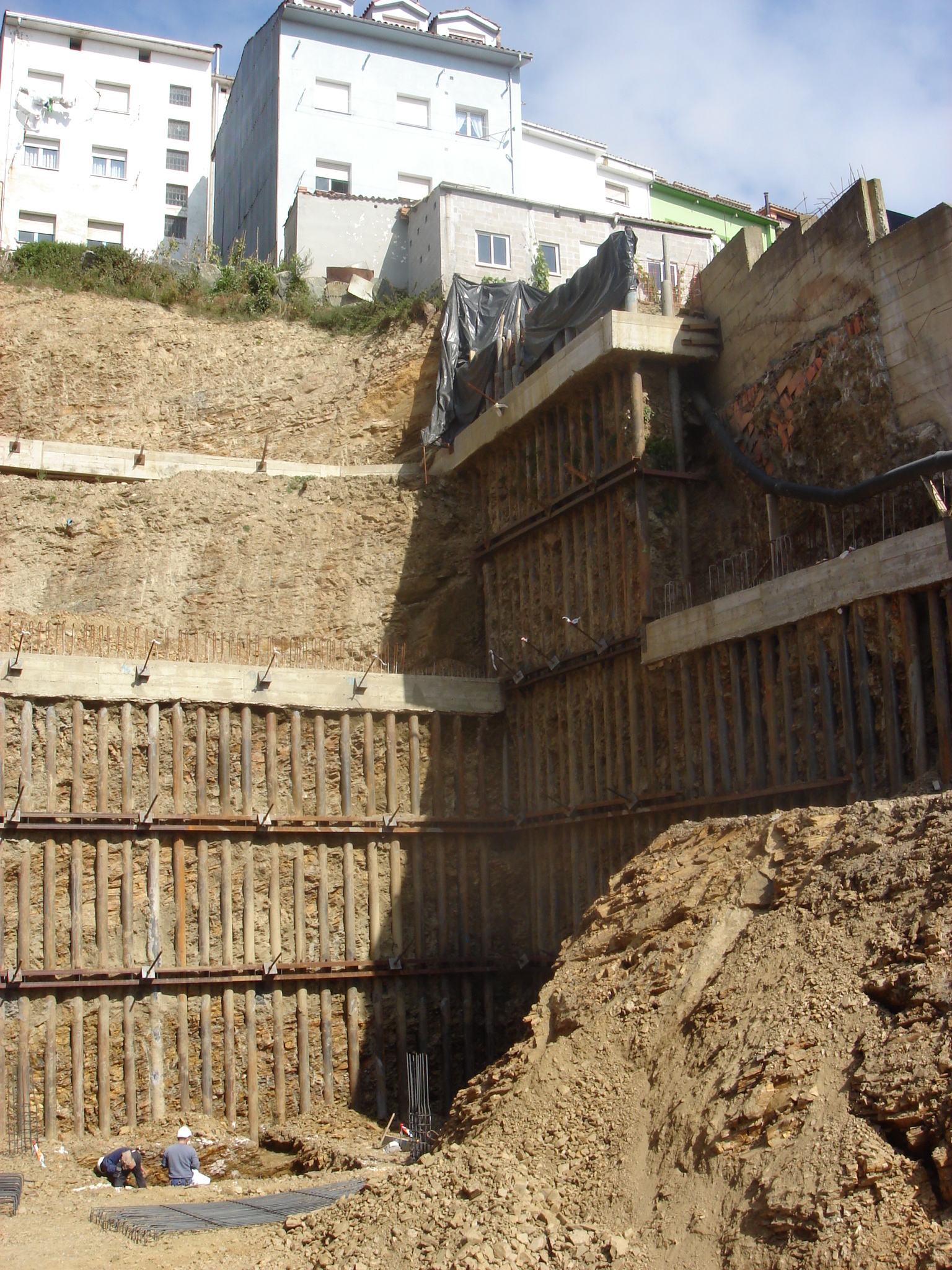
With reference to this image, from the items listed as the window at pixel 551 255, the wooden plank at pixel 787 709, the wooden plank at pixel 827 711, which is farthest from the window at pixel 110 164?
the wooden plank at pixel 827 711

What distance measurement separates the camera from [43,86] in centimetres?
4450

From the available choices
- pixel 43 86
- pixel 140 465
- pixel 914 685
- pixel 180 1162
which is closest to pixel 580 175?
pixel 43 86

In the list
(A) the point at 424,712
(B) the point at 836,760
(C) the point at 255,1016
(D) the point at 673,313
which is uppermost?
(D) the point at 673,313

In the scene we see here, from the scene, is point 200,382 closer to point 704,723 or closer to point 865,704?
point 704,723

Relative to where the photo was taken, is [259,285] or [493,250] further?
[493,250]

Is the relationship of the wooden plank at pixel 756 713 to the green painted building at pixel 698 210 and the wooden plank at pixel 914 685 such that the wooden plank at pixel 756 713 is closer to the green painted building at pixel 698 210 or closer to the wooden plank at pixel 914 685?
the wooden plank at pixel 914 685

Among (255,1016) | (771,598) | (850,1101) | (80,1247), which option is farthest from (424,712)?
(850,1101)

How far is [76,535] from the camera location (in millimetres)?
26047

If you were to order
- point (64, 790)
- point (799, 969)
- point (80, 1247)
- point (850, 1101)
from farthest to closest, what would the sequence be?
point (64, 790) → point (80, 1247) → point (799, 969) → point (850, 1101)

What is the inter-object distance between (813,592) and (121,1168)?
11387 millimetres

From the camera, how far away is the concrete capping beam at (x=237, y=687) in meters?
19.9

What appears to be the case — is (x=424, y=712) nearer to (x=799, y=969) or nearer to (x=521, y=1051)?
(x=521, y=1051)

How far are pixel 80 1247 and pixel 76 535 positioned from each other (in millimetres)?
16616

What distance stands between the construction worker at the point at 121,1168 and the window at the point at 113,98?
39.0m
